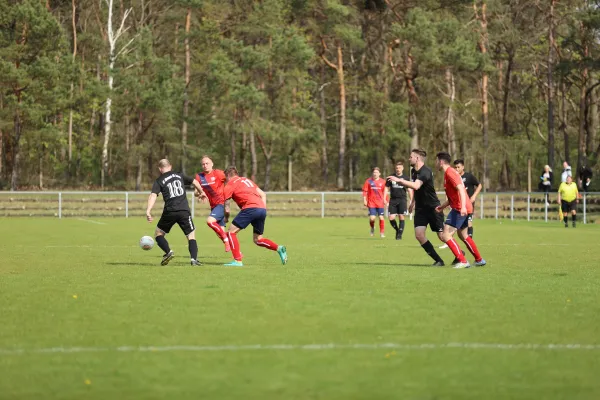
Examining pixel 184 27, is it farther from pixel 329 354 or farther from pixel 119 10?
pixel 329 354

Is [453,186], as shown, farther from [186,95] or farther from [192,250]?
[186,95]

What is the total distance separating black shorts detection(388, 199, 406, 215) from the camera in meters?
28.6

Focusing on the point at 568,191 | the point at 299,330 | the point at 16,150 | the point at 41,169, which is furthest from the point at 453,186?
the point at 41,169

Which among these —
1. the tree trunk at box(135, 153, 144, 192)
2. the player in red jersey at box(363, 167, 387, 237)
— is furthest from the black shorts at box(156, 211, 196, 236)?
the tree trunk at box(135, 153, 144, 192)

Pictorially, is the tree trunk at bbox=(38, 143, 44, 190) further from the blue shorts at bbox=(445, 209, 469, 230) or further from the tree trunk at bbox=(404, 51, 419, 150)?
the blue shorts at bbox=(445, 209, 469, 230)

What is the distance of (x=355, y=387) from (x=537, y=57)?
206 ft

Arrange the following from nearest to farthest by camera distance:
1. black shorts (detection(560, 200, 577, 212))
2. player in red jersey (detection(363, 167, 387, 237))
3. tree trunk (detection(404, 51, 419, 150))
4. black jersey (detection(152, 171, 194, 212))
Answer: black jersey (detection(152, 171, 194, 212)) → player in red jersey (detection(363, 167, 387, 237)) → black shorts (detection(560, 200, 577, 212)) → tree trunk (detection(404, 51, 419, 150))

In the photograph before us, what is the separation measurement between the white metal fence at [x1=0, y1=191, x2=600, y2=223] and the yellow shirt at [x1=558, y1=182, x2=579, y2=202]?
25.0 feet

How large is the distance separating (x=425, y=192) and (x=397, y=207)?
1182 cm

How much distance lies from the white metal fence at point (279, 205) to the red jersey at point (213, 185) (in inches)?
958

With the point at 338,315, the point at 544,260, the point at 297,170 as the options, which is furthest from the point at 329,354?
the point at 297,170

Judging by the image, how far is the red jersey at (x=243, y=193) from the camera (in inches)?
672

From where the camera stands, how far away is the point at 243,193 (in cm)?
1712

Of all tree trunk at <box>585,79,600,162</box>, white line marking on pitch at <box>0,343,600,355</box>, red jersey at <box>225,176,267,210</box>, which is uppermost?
tree trunk at <box>585,79,600,162</box>
